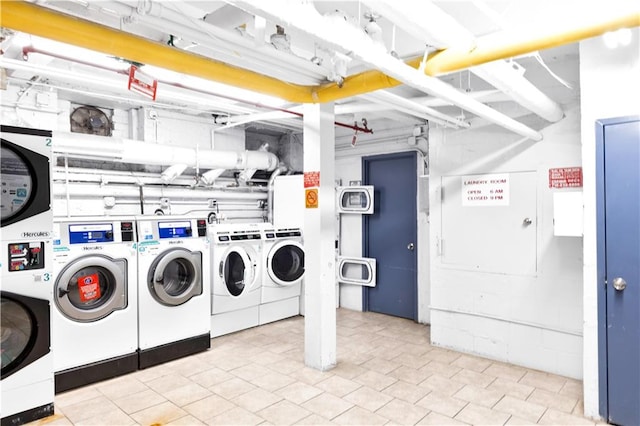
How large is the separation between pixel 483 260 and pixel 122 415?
341 cm

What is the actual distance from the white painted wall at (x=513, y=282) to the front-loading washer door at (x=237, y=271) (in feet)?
6.99

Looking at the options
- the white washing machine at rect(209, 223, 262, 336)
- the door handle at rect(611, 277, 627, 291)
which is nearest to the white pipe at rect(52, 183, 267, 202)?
the white washing machine at rect(209, 223, 262, 336)

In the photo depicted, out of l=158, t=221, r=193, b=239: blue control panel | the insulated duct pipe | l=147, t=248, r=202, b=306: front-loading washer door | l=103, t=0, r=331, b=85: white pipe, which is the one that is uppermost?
l=103, t=0, r=331, b=85: white pipe

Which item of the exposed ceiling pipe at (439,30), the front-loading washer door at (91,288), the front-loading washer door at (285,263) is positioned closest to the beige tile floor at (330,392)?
the front-loading washer door at (91,288)

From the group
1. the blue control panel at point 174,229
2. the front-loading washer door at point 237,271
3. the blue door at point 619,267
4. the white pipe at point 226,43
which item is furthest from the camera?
the front-loading washer door at point 237,271

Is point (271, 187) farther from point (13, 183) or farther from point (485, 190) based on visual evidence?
point (13, 183)

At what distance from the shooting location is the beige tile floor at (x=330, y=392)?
288 cm

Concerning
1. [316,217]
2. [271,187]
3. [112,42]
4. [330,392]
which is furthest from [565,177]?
[271,187]

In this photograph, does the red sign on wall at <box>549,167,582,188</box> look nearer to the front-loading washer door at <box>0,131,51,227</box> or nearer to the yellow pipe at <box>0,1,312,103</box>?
the yellow pipe at <box>0,1,312,103</box>

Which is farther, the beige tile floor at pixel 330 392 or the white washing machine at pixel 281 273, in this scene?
the white washing machine at pixel 281 273

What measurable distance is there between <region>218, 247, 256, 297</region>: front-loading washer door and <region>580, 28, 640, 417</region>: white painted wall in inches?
133

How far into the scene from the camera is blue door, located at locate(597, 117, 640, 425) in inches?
106

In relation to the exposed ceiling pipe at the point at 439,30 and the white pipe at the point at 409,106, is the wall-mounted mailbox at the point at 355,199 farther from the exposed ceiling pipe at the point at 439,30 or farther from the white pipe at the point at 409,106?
the exposed ceiling pipe at the point at 439,30

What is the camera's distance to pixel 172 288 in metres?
4.09
